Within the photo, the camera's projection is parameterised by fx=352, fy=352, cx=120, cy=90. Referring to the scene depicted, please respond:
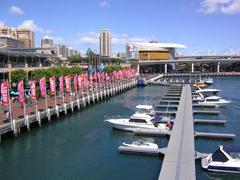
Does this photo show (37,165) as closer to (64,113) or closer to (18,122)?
(18,122)

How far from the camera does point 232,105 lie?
8569 centimetres

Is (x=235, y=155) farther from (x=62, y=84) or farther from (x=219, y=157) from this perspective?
(x=62, y=84)

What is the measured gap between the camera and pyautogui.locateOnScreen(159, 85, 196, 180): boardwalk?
3172cm

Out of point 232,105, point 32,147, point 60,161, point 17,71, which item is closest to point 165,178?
point 60,161

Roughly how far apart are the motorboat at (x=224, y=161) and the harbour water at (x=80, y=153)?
2.30 feet

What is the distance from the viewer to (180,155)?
37312mm

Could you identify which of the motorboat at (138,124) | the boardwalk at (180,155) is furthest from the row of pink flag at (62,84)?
the boardwalk at (180,155)

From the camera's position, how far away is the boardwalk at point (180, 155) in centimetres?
3172

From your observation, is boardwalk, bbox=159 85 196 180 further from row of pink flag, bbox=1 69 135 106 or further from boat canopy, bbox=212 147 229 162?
row of pink flag, bbox=1 69 135 106

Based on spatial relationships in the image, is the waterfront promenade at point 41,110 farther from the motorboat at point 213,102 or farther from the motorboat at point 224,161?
the motorboat at point 224,161

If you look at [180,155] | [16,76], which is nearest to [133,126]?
[180,155]

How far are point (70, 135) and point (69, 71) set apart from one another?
71.3 metres

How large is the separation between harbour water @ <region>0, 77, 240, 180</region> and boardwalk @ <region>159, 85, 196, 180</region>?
80.3 inches

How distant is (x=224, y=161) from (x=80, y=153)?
17.9 meters
